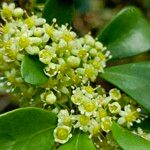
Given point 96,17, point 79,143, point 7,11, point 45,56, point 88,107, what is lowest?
point 79,143

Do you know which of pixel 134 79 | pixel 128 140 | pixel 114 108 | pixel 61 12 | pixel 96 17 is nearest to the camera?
pixel 128 140

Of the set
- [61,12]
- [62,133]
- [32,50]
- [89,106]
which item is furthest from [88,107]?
[61,12]

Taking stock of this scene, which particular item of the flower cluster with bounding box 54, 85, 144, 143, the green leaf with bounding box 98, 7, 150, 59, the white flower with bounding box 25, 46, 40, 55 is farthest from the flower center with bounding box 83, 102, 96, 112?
the green leaf with bounding box 98, 7, 150, 59

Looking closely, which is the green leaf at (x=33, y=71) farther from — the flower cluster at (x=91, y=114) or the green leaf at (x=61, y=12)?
the green leaf at (x=61, y=12)

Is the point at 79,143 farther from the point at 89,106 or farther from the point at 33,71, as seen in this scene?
the point at 33,71

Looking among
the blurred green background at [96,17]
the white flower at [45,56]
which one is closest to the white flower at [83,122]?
the white flower at [45,56]

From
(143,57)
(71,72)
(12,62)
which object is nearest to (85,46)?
(71,72)
